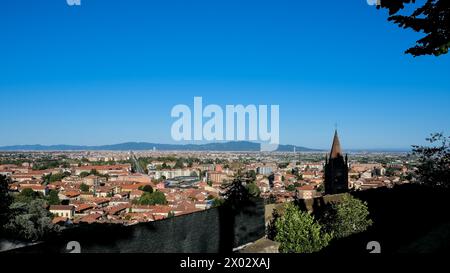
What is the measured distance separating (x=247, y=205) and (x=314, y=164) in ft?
414

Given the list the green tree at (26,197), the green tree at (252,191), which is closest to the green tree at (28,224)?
the green tree at (252,191)

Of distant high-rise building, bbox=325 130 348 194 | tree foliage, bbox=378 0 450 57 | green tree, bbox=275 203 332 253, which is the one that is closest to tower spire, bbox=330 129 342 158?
distant high-rise building, bbox=325 130 348 194

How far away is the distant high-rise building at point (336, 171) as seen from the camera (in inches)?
1199

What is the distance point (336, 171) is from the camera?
3089 cm

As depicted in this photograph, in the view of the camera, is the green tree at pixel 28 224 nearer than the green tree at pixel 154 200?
Yes

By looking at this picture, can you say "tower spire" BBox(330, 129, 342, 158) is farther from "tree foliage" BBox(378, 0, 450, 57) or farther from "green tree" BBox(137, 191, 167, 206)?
"green tree" BBox(137, 191, 167, 206)

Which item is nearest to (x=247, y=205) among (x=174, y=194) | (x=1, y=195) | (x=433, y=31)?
(x=433, y=31)

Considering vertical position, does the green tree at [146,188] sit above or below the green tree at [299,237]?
below

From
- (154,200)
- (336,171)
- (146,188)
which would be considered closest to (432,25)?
(336,171)

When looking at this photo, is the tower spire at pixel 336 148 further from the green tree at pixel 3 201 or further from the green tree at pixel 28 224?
the green tree at pixel 3 201

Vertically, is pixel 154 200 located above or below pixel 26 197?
below

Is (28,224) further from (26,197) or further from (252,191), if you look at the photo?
(26,197)

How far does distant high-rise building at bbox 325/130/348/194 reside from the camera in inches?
1199
